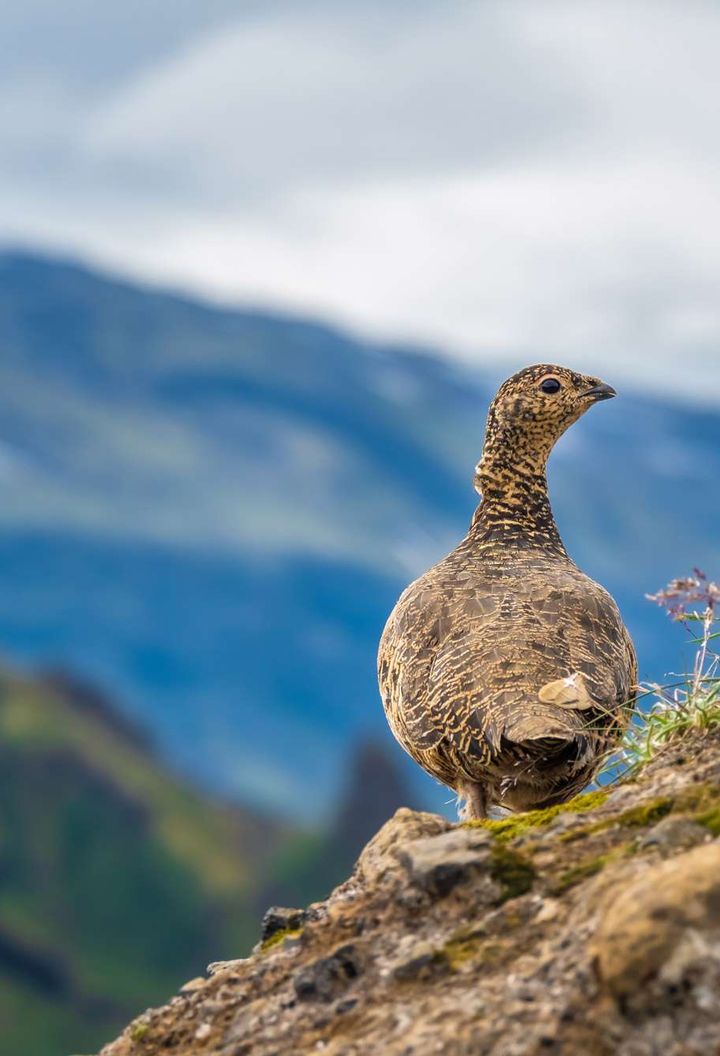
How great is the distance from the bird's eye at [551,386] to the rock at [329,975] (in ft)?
25.2

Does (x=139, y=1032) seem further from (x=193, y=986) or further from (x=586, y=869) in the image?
(x=586, y=869)

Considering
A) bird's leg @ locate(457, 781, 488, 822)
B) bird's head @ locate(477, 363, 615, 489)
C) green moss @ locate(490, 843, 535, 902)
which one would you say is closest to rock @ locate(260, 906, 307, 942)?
green moss @ locate(490, 843, 535, 902)

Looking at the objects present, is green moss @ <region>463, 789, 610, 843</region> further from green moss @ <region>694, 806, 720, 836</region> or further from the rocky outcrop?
green moss @ <region>694, 806, 720, 836</region>

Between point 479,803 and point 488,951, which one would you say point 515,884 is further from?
point 479,803

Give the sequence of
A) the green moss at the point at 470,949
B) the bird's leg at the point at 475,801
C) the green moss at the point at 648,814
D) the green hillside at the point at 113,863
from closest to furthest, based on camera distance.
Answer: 1. the green moss at the point at 470,949
2. the green moss at the point at 648,814
3. the bird's leg at the point at 475,801
4. the green hillside at the point at 113,863

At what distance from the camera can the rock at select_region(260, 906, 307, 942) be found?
7.61m

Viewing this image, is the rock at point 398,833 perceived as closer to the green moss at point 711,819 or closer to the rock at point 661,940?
the green moss at point 711,819

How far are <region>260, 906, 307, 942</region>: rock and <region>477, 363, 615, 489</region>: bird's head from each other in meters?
6.64

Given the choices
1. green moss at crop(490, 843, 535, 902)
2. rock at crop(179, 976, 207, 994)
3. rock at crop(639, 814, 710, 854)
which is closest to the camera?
rock at crop(639, 814, 710, 854)

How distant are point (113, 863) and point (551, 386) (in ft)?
311

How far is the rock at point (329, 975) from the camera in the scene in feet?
21.1

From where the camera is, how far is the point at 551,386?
13.6 m

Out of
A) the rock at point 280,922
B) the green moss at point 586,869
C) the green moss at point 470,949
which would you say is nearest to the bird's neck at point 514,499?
the rock at point 280,922

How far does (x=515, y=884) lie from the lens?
21.5 feet
